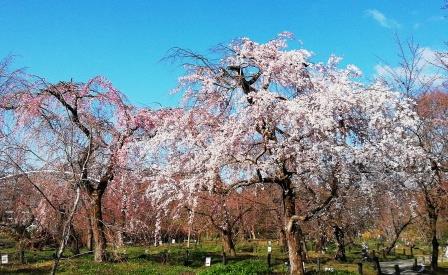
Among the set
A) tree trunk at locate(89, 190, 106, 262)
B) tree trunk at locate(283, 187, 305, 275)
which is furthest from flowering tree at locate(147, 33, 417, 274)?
tree trunk at locate(89, 190, 106, 262)

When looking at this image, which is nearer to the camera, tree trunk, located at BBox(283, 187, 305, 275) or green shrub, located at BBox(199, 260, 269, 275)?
tree trunk, located at BBox(283, 187, 305, 275)

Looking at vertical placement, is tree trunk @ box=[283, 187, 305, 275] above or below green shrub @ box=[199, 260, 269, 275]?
above

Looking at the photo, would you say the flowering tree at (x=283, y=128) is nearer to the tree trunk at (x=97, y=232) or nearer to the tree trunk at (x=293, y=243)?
the tree trunk at (x=293, y=243)

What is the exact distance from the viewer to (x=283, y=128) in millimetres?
15188

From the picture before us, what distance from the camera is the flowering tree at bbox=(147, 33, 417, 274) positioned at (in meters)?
14.3

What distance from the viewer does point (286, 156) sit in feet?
47.2

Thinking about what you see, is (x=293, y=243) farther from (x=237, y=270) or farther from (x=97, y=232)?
(x=97, y=232)

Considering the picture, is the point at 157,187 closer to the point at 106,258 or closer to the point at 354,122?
the point at 354,122

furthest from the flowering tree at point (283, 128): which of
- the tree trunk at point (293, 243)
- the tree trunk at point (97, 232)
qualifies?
the tree trunk at point (97, 232)

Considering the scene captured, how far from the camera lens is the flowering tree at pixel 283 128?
14297 millimetres

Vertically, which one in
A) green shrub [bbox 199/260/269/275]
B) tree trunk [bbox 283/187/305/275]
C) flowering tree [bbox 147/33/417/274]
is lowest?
green shrub [bbox 199/260/269/275]

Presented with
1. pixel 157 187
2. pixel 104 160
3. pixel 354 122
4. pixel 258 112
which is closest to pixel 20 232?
pixel 104 160

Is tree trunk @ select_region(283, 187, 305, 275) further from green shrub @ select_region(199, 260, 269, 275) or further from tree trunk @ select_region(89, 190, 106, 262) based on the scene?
tree trunk @ select_region(89, 190, 106, 262)

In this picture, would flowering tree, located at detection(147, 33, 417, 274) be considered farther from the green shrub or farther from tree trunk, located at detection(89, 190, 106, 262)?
tree trunk, located at detection(89, 190, 106, 262)
